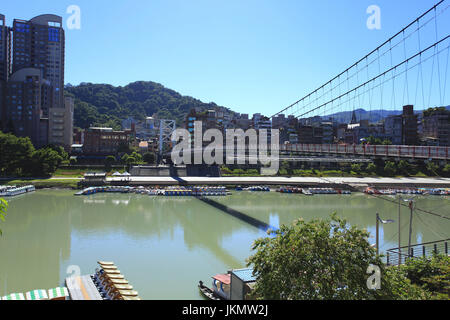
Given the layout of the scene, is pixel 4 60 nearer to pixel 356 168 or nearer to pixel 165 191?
pixel 165 191

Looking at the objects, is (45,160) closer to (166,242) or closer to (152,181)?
(152,181)

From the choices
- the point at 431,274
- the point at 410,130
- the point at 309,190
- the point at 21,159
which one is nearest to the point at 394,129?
the point at 410,130

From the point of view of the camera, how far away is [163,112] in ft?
336

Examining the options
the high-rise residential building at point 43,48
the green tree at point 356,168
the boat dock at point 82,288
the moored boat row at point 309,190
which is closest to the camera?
the boat dock at point 82,288

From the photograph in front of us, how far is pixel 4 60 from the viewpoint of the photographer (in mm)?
45250

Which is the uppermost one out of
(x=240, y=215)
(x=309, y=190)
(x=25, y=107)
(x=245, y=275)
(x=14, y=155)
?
(x=25, y=107)

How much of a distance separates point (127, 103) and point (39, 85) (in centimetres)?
6586

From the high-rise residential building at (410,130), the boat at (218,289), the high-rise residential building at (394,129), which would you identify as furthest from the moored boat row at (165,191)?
the high-rise residential building at (394,129)

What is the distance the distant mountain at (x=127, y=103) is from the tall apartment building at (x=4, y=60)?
2418 centimetres

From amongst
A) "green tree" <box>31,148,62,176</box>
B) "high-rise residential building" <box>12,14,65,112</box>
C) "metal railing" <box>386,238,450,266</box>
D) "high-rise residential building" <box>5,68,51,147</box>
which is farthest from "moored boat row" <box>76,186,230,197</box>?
"high-rise residential building" <box>12,14,65,112</box>

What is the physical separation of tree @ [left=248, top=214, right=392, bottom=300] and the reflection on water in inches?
154

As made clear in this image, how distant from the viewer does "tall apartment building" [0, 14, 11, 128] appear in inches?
1599

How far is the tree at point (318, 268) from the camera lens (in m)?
4.06

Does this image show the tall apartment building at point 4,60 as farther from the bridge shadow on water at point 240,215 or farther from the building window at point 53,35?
the bridge shadow on water at point 240,215
